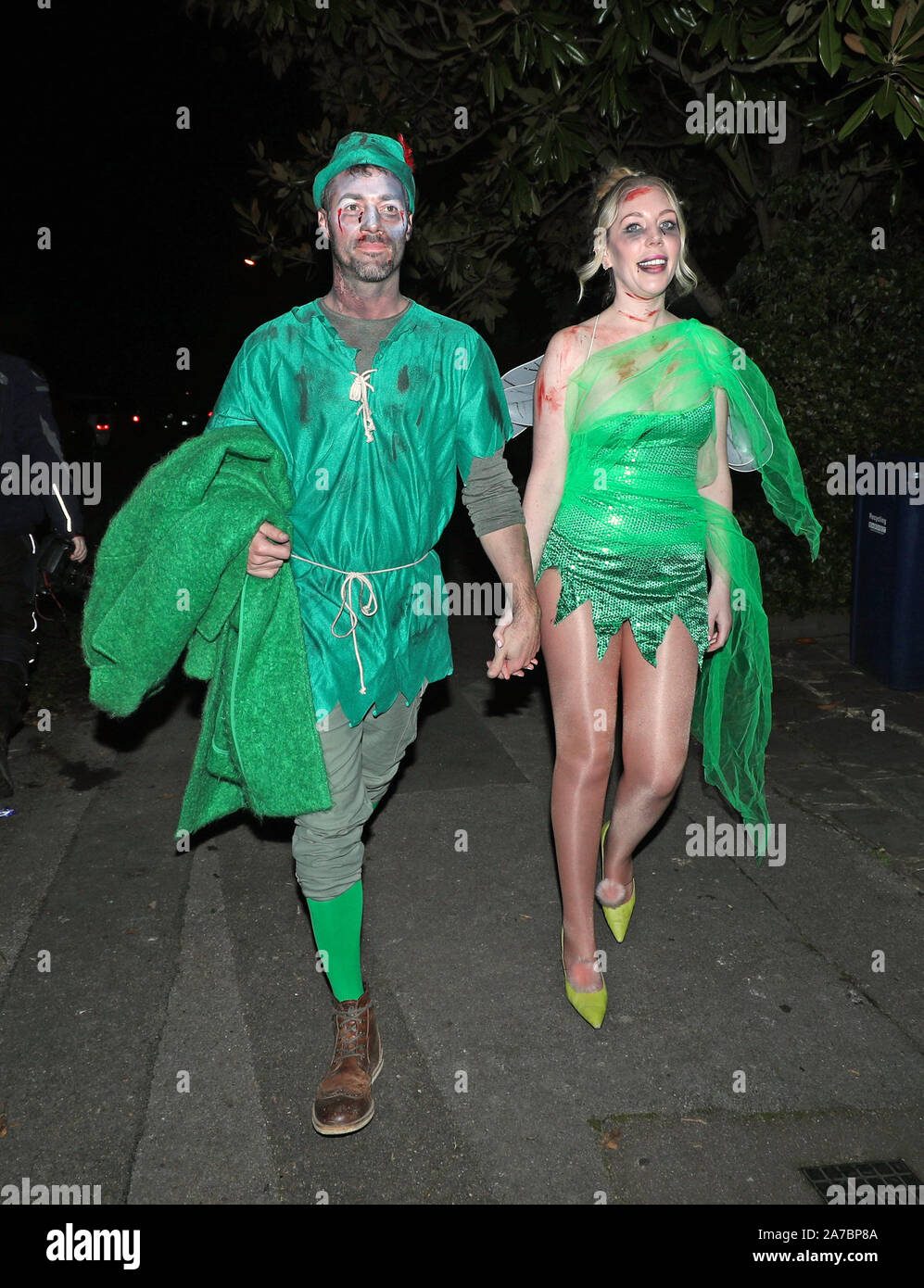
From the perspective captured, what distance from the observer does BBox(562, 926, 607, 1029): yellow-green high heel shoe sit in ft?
11.1

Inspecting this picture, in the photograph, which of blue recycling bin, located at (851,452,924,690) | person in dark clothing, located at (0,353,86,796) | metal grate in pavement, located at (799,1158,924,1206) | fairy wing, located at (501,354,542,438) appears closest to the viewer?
metal grate in pavement, located at (799,1158,924,1206)

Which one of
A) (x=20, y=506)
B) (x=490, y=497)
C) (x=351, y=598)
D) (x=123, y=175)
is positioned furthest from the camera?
(x=123, y=175)

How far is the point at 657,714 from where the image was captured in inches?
135

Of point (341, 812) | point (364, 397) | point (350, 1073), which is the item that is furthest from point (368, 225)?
point (350, 1073)

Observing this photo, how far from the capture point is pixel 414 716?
10.8 feet

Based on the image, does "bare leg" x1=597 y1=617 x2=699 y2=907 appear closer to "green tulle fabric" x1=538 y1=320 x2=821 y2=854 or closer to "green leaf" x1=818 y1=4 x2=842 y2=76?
"green tulle fabric" x1=538 y1=320 x2=821 y2=854

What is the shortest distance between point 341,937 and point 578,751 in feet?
2.99

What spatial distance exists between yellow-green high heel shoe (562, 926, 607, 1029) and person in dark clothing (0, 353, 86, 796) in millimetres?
3047

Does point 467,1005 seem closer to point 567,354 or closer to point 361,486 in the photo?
point 361,486

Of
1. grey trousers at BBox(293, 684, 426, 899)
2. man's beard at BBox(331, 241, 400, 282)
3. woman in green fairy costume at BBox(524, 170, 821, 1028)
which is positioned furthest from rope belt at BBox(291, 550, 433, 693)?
man's beard at BBox(331, 241, 400, 282)

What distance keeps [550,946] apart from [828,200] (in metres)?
7.02

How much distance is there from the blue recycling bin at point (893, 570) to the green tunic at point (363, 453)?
4168mm

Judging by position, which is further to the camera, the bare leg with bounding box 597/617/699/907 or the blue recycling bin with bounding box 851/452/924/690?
the blue recycling bin with bounding box 851/452/924/690
